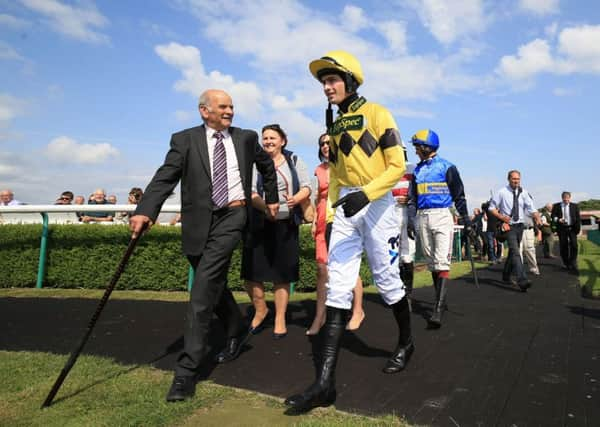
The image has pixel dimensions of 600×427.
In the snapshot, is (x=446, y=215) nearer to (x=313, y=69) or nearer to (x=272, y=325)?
(x=272, y=325)

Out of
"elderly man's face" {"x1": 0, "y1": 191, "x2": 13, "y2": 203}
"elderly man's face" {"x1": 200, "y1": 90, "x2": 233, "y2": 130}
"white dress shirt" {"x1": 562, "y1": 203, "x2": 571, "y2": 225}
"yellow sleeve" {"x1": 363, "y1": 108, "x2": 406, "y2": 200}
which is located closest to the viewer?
"yellow sleeve" {"x1": 363, "y1": 108, "x2": 406, "y2": 200}

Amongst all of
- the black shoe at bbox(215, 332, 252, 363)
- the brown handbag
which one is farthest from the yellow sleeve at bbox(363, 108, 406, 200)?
the black shoe at bbox(215, 332, 252, 363)

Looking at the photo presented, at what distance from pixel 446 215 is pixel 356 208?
295cm

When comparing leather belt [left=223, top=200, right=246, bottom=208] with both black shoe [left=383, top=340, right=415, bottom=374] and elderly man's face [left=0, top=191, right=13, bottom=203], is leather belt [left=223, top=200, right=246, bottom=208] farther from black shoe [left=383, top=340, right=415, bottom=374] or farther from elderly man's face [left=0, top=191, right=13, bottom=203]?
elderly man's face [left=0, top=191, right=13, bottom=203]

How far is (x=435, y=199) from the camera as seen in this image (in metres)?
5.41

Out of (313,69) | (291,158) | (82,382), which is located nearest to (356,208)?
(313,69)

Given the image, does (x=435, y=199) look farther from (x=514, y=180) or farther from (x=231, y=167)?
(x=514, y=180)

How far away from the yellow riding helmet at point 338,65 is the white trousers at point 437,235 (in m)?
2.65

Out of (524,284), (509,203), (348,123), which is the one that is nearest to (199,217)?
(348,123)

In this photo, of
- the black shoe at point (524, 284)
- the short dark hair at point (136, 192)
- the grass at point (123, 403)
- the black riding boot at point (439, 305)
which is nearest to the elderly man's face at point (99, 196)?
the short dark hair at point (136, 192)

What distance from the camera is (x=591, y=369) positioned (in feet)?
10.7

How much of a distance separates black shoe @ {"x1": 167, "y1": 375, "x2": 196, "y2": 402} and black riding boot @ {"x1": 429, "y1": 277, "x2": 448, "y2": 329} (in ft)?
9.09

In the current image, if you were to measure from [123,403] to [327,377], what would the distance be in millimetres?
1283

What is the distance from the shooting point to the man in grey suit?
3113mm
